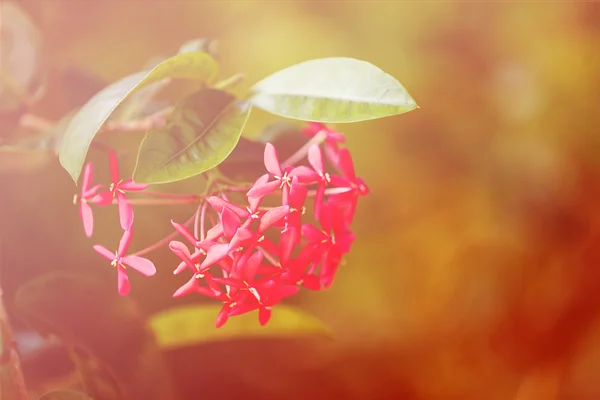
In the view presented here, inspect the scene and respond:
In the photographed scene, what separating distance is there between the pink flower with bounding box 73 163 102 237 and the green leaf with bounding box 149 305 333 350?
0.64 feet

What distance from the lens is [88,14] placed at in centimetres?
98

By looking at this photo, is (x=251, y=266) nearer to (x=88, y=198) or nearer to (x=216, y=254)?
(x=216, y=254)

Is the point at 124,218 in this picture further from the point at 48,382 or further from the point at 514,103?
the point at 514,103

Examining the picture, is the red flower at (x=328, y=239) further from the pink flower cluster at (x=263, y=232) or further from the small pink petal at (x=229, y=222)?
the small pink petal at (x=229, y=222)

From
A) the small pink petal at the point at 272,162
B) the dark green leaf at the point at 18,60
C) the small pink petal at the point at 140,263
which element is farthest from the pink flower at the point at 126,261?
the dark green leaf at the point at 18,60

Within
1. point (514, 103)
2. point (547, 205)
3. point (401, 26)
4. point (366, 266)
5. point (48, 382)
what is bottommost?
point (48, 382)

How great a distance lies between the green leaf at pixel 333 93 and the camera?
31.5 inches

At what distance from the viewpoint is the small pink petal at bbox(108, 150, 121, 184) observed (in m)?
0.84

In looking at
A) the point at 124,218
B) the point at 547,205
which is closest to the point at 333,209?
the point at 124,218

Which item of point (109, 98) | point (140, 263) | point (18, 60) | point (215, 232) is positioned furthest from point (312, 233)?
point (18, 60)

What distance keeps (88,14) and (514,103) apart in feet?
2.31

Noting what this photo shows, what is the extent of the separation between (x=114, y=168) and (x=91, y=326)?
0.27 metres

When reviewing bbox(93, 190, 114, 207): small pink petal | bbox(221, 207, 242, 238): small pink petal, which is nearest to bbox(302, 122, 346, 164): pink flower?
bbox(221, 207, 242, 238): small pink petal

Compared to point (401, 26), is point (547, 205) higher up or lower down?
lower down
